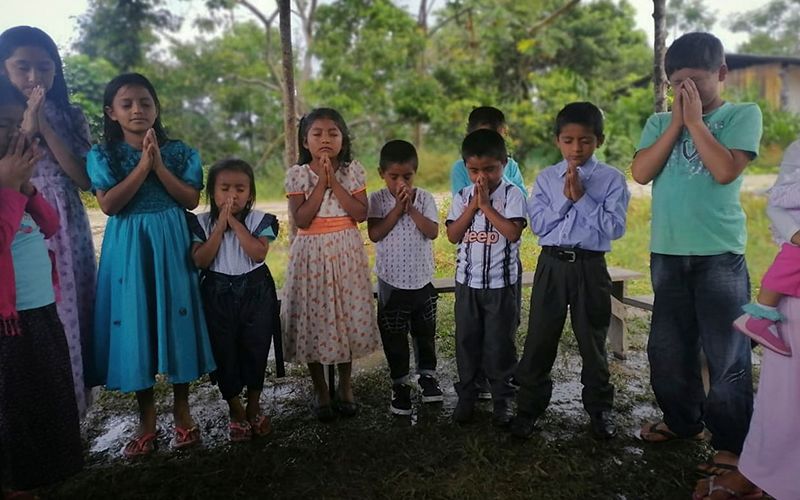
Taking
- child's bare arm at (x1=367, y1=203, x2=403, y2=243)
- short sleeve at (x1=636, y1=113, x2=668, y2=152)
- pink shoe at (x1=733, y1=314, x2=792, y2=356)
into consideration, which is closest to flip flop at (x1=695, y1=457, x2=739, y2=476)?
pink shoe at (x1=733, y1=314, x2=792, y2=356)

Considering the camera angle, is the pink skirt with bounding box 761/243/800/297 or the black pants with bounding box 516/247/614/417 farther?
the black pants with bounding box 516/247/614/417

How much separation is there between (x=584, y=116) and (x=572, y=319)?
2.93 ft

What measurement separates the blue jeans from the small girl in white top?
1.75 meters

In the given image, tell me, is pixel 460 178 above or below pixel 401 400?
above

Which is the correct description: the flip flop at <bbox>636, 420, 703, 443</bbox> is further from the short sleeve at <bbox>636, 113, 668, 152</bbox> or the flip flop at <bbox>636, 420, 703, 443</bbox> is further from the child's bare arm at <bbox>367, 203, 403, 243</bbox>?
the child's bare arm at <bbox>367, 203, 403, 243</bbox>

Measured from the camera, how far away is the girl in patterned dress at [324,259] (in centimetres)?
274

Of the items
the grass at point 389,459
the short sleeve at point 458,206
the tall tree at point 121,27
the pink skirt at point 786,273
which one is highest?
the tall tree at point 121,27

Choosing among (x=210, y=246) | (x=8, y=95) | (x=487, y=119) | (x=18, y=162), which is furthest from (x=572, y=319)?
(x=8, y=95)

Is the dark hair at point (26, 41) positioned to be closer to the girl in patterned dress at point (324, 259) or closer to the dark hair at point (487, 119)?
the girl in patterned dress at point (324, 259)

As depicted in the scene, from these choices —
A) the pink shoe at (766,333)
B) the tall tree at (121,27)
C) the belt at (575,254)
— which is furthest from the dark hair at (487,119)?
the tall tree at (121,27)

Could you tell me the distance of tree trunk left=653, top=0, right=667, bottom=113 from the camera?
3779 millimetres

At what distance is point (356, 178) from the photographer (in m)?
2.83

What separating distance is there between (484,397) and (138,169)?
2067mm

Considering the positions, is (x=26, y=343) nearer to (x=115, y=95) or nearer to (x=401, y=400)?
(x=115, y=95)
